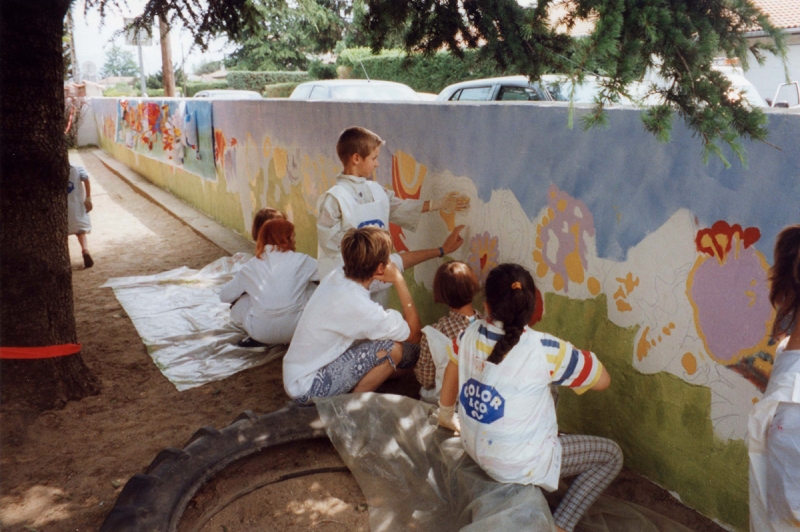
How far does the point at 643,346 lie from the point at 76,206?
6.86 meters

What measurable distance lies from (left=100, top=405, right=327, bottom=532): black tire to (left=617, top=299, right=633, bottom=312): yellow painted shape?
1584 millimetres

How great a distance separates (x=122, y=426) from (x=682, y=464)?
3.03m

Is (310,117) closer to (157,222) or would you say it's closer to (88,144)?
(157,222)

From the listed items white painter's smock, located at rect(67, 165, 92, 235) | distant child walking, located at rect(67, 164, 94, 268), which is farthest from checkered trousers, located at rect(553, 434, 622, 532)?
white painter's smock, located at rect(67, 165, 92, 235)

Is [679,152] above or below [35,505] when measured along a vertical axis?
above

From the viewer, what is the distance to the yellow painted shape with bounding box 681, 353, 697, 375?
9.29 feet

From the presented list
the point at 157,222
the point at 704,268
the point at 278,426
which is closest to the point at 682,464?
the point at 704,268

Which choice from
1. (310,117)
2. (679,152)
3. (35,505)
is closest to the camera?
(679,152)

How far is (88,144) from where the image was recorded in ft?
Result: 83.9

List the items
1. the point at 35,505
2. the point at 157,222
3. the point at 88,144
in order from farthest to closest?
the point at 88,144, the point at 157,222, the point at 35,505

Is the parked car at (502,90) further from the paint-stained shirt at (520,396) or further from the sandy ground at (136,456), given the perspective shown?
the paint-stained shirt at (520,396)

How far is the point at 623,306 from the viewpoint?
3.12m

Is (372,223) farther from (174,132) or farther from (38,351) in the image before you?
(174,132)

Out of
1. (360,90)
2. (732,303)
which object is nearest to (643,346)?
(732,303)
